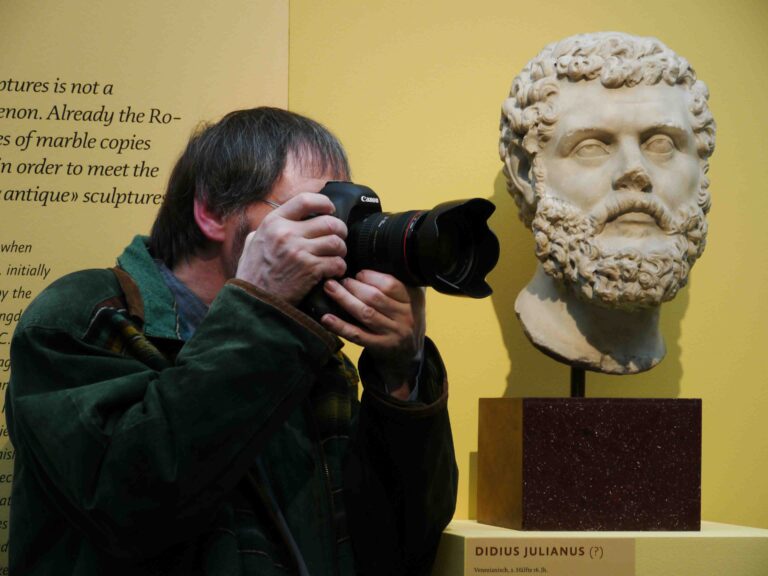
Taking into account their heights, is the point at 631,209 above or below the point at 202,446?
above

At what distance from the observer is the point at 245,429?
124cm

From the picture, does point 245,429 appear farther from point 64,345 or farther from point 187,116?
point 187,116

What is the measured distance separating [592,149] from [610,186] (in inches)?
2.7

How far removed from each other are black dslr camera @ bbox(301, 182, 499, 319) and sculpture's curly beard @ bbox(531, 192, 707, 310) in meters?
0.47

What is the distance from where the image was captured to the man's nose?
1811 millimetres

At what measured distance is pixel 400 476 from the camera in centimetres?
152

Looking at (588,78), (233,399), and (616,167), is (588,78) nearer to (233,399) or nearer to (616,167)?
(616,167)

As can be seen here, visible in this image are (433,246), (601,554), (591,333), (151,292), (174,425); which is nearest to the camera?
(174,425)

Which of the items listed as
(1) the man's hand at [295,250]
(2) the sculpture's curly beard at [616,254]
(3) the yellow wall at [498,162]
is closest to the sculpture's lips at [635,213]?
(2) the sculpture's curly beard at [616,254]

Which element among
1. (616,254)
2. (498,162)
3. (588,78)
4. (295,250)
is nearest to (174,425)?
(295,250)

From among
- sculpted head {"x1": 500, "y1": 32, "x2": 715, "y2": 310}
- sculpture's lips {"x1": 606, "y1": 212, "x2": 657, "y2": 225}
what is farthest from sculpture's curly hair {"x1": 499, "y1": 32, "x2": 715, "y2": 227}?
sculpture's lips {"x1": 606, "y1": 212, "x2": 657, "y2": 225}

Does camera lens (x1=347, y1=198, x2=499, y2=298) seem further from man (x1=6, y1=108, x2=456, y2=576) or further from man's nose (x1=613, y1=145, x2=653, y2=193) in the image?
man's nose (x1=613, y1=145, x2=653, y2=193)

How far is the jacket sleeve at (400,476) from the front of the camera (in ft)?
4.83

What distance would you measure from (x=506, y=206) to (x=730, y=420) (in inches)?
23.7
